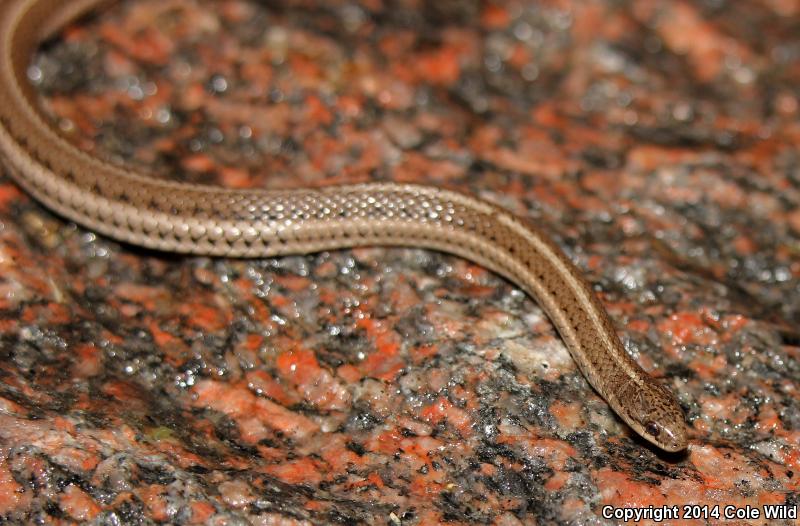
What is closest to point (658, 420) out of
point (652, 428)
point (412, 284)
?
point (652, 428)

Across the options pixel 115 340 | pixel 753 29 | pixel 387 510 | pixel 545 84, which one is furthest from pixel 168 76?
pixel 753 29

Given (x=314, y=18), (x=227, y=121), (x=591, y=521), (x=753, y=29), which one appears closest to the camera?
(x=591, y=521)

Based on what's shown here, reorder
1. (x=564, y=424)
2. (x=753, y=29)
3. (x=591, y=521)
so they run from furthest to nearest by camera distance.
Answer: (x=753, y=29) → (x=564, y=424) → (x=591, y=521)

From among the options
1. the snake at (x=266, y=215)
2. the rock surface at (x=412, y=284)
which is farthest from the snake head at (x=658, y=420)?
the snake at (x=266, y=215)

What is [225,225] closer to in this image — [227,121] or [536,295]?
[227,121]

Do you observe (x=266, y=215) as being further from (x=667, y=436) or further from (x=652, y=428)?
(x=667, y=436)

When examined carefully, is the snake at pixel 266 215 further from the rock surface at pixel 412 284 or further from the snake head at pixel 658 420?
the snake head at pixel 658 420

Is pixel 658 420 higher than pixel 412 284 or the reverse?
the reverse
